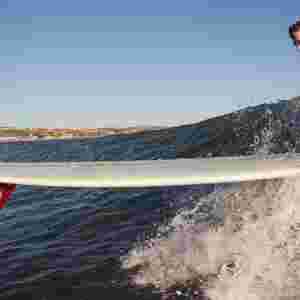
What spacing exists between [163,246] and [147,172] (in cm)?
285

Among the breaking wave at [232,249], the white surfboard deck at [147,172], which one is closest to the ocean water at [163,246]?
the breaking wave at [232,249]

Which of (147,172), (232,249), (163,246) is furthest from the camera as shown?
(163,246)

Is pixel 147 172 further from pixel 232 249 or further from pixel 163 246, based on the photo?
pixel 163 246

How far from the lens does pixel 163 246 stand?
6.00m

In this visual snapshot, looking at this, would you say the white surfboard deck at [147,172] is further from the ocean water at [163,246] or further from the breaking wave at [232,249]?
the ocean water at [163,246]

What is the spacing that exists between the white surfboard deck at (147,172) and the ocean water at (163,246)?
1683 millimetres

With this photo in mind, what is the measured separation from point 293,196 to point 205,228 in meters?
1.59

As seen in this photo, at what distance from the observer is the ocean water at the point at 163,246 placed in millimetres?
4770

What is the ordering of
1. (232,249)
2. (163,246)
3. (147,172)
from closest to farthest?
(147,172), (232,249), (163,246)

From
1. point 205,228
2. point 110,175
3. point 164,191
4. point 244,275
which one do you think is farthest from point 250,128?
point 110,175

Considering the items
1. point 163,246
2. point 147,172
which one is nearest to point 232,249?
point 163,246

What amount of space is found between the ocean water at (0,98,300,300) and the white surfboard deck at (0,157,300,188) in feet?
5.52

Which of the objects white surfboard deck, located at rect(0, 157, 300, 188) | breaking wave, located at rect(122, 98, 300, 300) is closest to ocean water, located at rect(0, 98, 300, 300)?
breaking wave, located at rect(122, 98, 300, 300)

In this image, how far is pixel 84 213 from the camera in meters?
8.99
